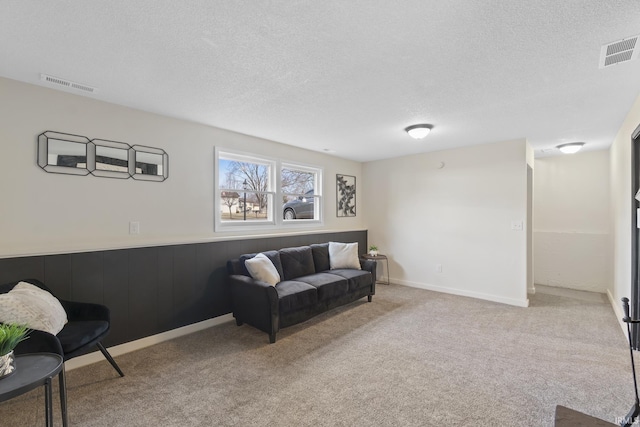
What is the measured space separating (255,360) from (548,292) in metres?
5.04

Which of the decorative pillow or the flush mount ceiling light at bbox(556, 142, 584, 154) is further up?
the flush mount ceiling light at bbox(556, 142, 584, 154)

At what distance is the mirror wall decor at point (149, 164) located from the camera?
2992 mm

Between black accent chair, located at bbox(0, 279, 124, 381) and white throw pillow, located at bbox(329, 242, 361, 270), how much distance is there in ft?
9.58

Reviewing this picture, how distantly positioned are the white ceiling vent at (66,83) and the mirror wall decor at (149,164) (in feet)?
2.01

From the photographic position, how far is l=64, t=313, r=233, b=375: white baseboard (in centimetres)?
252

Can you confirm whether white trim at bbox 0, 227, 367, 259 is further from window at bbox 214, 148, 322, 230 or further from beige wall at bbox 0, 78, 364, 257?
window at bbox 214, 148, 322, 230

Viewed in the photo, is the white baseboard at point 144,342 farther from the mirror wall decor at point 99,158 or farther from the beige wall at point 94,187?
the mirror wall decor at point 99,158

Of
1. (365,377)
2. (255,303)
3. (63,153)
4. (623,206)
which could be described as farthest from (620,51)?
(63,153)

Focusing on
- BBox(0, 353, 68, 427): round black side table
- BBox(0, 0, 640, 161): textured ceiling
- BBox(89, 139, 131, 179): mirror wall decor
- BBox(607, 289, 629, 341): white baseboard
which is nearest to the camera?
BBox(0, 353, 68, 427): round black side table

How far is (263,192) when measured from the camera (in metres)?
4.31

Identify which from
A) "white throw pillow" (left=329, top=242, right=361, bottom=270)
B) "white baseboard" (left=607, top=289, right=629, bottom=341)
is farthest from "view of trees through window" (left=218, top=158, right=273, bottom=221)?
"white baseboard" (left=607, top=289, right=629, bottom=341)

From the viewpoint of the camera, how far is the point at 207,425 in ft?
5.99

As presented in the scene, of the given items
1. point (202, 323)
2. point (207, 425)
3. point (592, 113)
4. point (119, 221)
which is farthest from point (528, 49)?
point (202, 323)

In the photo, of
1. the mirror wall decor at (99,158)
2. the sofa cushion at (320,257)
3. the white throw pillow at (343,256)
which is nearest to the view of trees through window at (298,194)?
the sofa cushion at (320,257)
